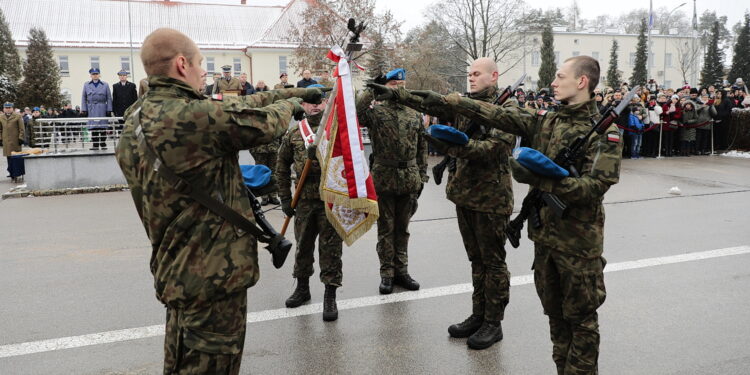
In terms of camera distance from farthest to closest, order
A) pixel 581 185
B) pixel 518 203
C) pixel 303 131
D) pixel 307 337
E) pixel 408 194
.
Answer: pixel 518 203 < pixel 408 194 < pixel 303 131 < pixel 307 337 < pixel 581 185

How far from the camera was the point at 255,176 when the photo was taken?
9.93 ft

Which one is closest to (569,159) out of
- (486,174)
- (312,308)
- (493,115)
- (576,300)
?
(493,115)

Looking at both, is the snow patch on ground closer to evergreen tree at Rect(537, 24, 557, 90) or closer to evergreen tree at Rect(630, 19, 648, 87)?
evergreen tree at Rect(537, 24, 557, 90)

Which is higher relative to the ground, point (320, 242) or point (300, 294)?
point (320, 242)

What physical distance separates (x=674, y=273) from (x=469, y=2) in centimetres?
4133

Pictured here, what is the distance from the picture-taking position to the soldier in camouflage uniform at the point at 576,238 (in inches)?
125

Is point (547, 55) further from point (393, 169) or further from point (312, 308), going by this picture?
point (312, 308)

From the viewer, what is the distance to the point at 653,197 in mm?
10586

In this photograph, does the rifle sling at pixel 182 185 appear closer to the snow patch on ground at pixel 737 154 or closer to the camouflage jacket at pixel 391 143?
the camouflage jacket at pixel 391 143

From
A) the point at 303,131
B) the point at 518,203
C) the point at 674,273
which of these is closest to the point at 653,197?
the point at 518,203

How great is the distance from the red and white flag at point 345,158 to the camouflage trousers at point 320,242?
1124 millimetres

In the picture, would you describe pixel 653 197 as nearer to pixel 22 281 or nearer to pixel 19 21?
pixel 22 281

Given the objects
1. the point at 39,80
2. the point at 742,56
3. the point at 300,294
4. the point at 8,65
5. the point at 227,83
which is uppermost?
the point at 742,56

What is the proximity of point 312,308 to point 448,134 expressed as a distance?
2196mm
